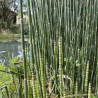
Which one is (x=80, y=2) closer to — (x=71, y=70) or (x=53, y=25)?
(x=53, y=25)

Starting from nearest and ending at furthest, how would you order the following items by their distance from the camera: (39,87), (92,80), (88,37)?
(39,87)
(88,37)
(92,80)

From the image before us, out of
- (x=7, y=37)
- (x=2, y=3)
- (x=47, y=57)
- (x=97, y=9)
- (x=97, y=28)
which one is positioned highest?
(x=2, y=3)

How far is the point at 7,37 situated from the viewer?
8.18 m

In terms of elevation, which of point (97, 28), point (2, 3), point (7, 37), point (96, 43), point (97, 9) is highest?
point (2, 3)

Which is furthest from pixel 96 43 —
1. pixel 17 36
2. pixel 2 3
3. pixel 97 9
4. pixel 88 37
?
pixel 2 3

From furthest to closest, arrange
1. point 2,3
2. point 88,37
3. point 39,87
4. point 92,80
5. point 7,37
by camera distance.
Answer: point 2,3, point 7,37, point 92,80, point 88,37, point 39,87

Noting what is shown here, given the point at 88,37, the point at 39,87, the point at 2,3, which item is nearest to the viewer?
the point at 39,87

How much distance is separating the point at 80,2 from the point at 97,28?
0.25 m

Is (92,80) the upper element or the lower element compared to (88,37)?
lower

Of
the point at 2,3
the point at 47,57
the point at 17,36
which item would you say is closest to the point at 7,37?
the point at 17,36

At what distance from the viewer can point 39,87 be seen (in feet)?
1.55

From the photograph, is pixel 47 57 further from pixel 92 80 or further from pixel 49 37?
pixel 92 80

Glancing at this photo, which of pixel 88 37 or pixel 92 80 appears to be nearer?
pixel 88 37

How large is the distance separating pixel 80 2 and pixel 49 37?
349 millimetres
